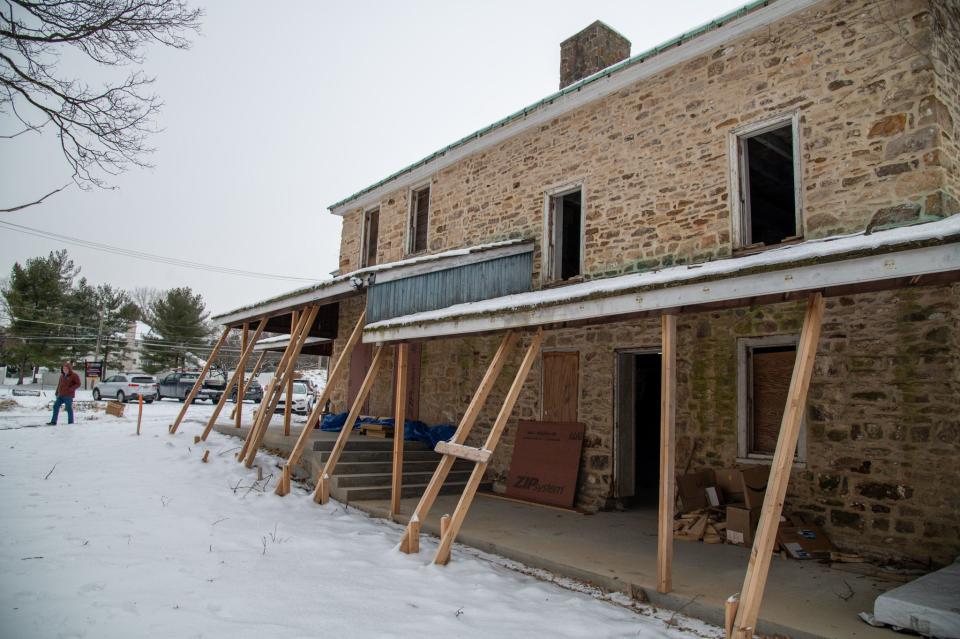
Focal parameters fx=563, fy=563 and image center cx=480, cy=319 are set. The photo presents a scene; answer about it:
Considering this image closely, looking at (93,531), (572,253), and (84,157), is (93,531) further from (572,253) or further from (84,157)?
(572,253)

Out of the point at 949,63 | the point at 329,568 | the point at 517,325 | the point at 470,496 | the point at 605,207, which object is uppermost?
the point at 949,63

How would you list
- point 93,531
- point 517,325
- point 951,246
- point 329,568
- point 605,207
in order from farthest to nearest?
1. point 605,207
2. point 517,325
3. point 93,531
4. point 329,568
5. point 951,246

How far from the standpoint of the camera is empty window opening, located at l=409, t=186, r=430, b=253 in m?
11.8

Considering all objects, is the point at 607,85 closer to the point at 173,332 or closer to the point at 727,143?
the point at 727,143

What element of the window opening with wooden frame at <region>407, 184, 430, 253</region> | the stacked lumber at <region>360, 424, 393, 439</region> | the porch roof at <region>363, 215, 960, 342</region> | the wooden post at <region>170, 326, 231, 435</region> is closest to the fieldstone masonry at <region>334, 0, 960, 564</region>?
the porch roof at <region>363, 215, 960, 342</region>

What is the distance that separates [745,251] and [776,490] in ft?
12.0

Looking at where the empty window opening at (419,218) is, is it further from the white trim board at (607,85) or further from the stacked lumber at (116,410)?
the stacked lumber at (116,410)

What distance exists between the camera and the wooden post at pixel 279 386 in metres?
9.39

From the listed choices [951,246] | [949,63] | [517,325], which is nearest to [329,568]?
[517,325]

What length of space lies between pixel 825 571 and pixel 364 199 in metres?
11.2

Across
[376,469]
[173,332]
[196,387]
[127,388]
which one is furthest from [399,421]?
[173,332]

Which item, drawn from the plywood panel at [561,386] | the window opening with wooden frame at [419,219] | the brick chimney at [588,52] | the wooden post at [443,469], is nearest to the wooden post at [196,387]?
the window opening with wooden frame at [419,219]

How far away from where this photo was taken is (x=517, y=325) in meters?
5.89

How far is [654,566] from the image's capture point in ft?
17.2
